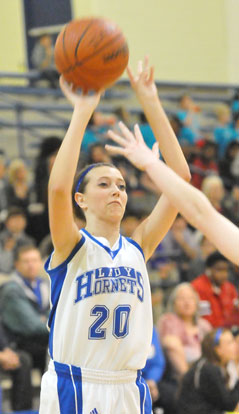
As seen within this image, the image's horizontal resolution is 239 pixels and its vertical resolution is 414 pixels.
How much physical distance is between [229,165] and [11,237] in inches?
195

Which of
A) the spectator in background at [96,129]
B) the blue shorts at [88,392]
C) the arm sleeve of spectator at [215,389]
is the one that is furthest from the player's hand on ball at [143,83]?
the spectator in background at [96,129]

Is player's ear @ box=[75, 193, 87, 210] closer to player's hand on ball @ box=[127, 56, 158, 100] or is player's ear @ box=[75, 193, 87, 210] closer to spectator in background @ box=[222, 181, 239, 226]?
player's hand on ball @ box=[127, 56, 158, 100]

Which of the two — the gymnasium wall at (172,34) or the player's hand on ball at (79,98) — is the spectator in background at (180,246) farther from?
the player's hand on ball at (79,98)

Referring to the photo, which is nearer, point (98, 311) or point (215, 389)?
point (98, 311)

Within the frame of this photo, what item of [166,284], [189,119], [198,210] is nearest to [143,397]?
[198,210]

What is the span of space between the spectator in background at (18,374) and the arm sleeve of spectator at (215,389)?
155 cm

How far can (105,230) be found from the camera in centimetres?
415

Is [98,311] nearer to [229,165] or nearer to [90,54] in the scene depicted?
[90,54]

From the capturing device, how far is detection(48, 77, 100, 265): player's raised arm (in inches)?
145

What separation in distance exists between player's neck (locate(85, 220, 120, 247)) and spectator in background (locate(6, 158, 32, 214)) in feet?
18.4

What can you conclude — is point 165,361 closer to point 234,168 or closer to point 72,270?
point 72,270

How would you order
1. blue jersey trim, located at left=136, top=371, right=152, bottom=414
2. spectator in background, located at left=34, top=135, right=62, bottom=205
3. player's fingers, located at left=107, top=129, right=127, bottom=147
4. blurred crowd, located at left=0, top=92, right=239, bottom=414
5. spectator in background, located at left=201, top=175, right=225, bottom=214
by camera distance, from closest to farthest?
player's fingers, located at left=107, top=129, right=127, bottom=147 → blue jersey trim, located at left=136, top=371, right=152, bottom=414 → blurred crowd, located at left=0, top=92, right=239, bottom=414 → spectator in background, located at left=34, top=135, right=62, bottom=205 → spectator in background, located at left=201, top=175, right=225, bottom=214

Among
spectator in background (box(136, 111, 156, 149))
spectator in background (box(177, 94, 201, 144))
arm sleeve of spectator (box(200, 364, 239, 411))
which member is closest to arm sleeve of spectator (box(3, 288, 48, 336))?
arm sleeve of spectator (box(200, 364, 239, 411))

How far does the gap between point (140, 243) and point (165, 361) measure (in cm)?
399
